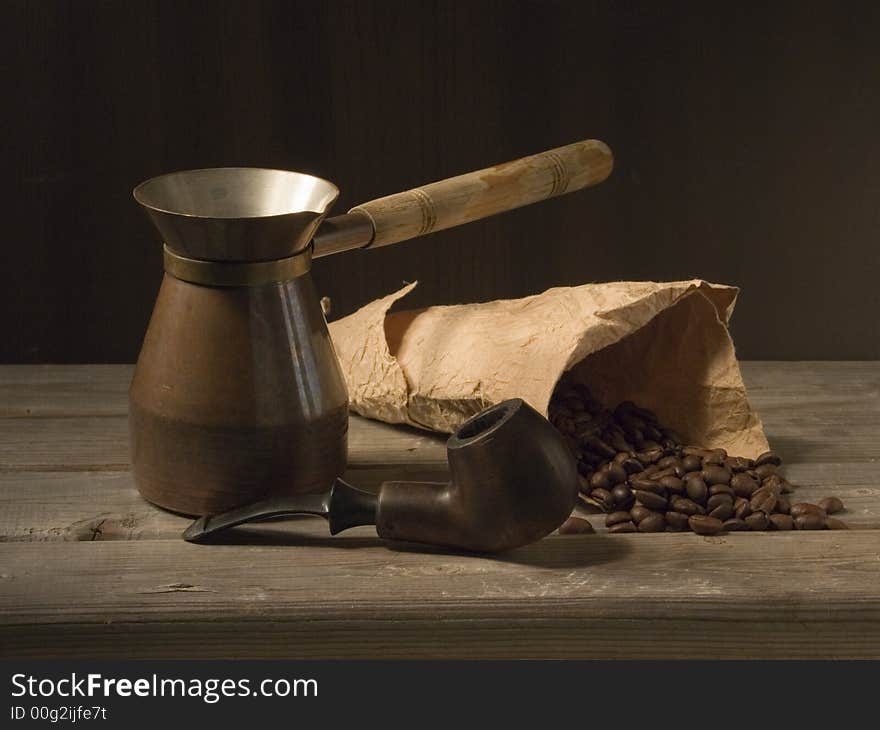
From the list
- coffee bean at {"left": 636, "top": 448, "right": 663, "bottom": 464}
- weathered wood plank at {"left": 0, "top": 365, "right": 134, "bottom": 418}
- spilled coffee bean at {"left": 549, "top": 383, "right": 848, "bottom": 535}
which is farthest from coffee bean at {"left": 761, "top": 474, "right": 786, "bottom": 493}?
weathered wood plank at {"left": 0, "top": 365, "right": 134, "bottom": 418}

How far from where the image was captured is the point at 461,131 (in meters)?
2.00

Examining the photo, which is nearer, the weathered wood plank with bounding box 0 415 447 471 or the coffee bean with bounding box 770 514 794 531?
the coffee bean with bounding box 770 514 794 531

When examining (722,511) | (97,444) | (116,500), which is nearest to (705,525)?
(722,511)

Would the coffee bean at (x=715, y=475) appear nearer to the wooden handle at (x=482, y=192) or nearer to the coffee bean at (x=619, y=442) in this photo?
the coffee bean at (x=619, y=442)

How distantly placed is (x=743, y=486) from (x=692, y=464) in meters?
0.05

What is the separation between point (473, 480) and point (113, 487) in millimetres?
424

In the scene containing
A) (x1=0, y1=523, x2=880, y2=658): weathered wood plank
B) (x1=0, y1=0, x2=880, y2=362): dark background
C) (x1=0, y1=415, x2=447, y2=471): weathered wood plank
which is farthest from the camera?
(x1=0, y1=0, x2=880, y2=362): dark background

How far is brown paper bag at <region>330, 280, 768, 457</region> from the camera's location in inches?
54.9

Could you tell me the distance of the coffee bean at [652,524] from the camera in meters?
1.27

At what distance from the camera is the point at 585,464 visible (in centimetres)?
138

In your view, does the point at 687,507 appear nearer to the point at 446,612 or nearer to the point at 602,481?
the point at 602,481

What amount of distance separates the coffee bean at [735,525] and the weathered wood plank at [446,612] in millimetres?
95

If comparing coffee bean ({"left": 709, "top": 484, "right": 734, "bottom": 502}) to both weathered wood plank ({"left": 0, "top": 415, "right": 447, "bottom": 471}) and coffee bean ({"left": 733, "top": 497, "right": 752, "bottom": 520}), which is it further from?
weathered wood plank ({"left": 0, "top": 415, "right": 447, "bottom": 471})

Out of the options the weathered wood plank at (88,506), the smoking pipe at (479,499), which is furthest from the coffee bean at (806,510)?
the weathered wood plank at (88,506)
